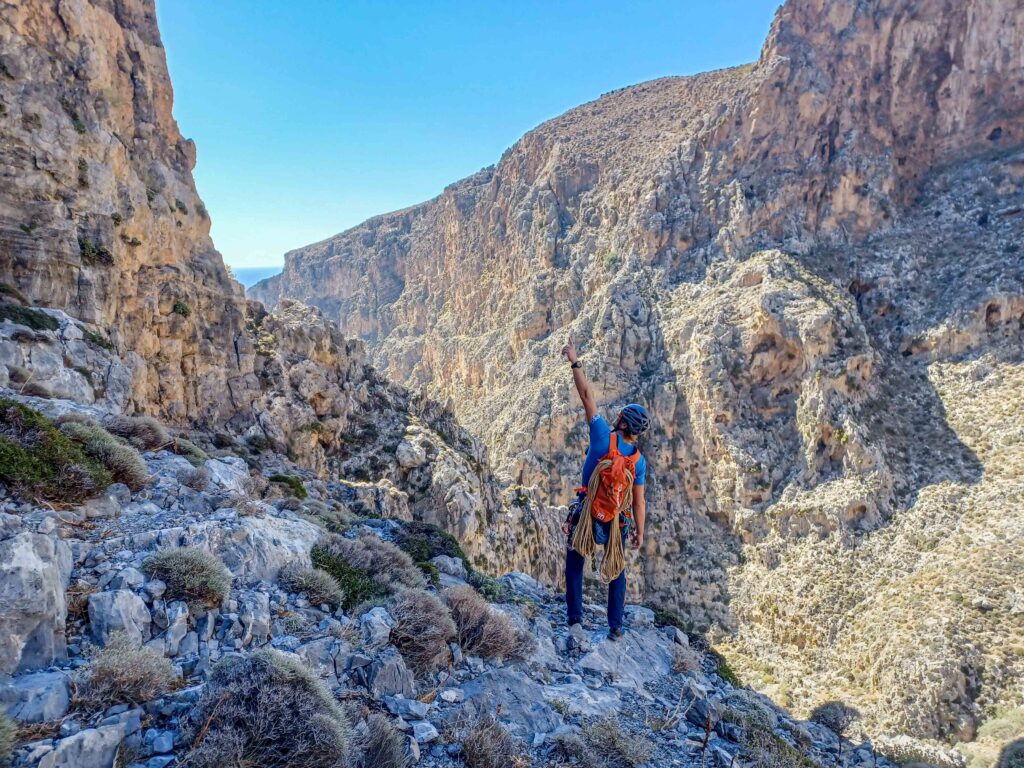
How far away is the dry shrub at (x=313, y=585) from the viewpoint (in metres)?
5.53

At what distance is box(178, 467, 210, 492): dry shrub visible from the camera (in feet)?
24.2

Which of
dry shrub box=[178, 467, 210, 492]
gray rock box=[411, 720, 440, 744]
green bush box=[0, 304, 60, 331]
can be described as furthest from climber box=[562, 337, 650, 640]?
green bush box=[0, 304, 60, 331]

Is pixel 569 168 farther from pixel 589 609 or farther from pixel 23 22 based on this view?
Answer: pixel 589 609

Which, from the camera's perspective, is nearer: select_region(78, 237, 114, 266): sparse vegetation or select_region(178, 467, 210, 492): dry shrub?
select_region(178, 467, 210, 492): dry shrub

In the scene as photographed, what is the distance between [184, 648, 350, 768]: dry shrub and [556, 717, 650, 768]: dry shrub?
1.94 meters

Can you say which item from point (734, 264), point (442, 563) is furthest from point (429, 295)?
point (442, 563)

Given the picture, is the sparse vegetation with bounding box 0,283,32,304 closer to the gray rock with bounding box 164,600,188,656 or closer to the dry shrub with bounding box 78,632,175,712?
the gray rock with bounding box 164,600,188,656

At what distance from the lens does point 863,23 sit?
5131cm

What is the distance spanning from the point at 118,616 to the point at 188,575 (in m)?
0.66

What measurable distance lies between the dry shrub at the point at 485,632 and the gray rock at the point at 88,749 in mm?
3349

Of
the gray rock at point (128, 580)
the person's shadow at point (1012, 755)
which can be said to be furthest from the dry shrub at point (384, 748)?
the person's shadow at point (1012, 755)

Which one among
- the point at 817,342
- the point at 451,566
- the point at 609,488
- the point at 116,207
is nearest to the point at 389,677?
the point at 609,488

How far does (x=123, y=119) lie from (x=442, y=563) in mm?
19832

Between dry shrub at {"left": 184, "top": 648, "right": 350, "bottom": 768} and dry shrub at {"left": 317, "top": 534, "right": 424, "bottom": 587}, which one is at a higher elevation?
dry shrub at {"left": 184, "top": 648, "right": 350, "bottom": 768}
